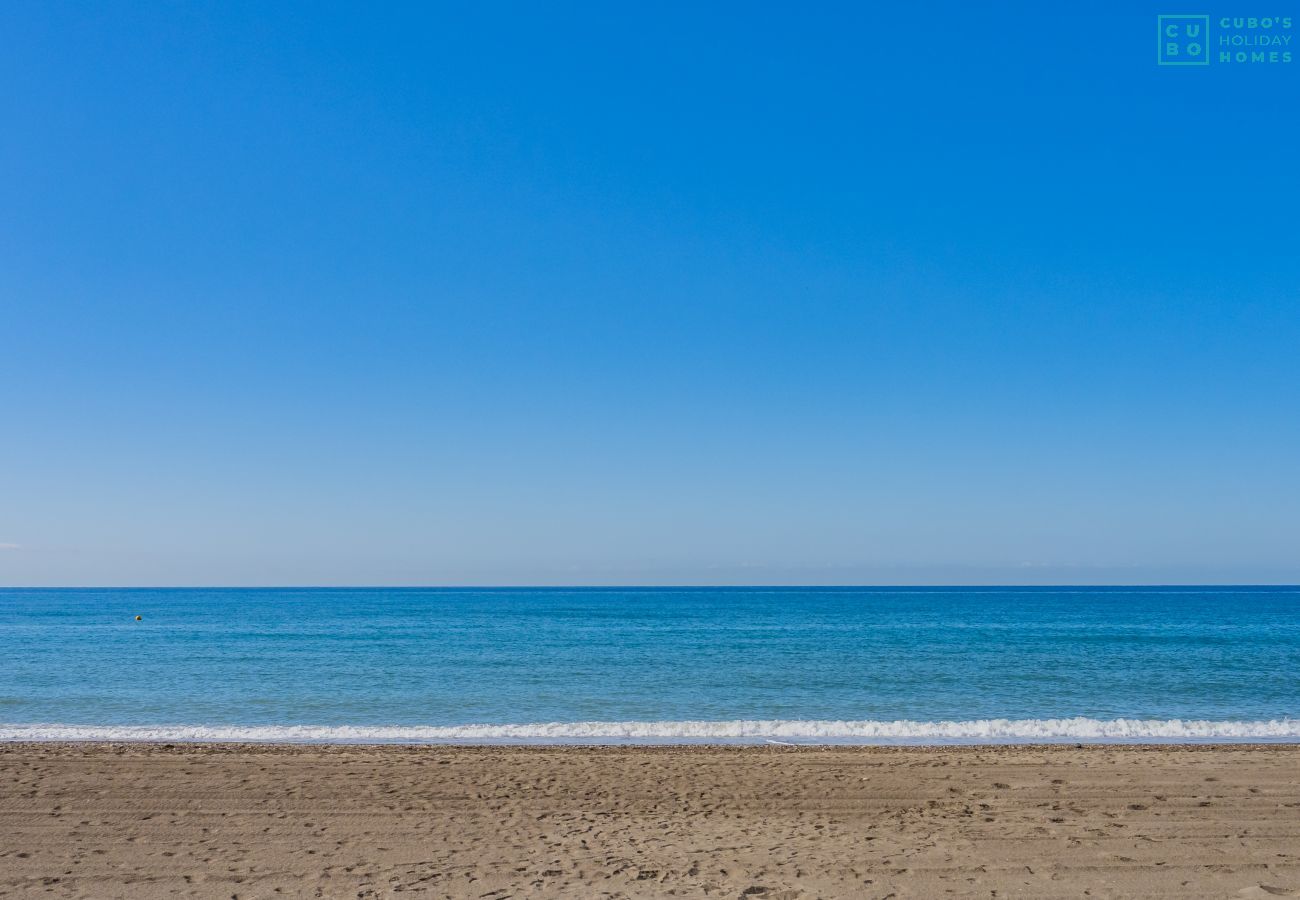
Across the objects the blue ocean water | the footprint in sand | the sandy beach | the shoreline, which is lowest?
the blue ocean water

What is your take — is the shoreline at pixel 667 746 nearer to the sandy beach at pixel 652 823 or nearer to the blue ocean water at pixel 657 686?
the sandy beach at pixel 652 823

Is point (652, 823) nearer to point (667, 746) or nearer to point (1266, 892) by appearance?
point (667, 746)

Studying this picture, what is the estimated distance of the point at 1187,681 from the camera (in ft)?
84.2

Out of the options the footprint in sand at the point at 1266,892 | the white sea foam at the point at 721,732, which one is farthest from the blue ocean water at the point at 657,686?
the footprint in sand at the point at 1266,892

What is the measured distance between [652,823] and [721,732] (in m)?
7.68

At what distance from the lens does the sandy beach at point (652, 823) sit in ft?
26.4

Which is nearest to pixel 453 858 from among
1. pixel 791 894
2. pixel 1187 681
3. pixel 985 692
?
pixel 791 894

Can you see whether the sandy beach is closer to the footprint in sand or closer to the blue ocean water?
the footprint in sand

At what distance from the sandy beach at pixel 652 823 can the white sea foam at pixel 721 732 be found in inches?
91.7

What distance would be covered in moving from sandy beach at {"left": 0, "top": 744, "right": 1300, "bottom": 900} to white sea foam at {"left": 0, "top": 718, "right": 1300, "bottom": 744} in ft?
7.65

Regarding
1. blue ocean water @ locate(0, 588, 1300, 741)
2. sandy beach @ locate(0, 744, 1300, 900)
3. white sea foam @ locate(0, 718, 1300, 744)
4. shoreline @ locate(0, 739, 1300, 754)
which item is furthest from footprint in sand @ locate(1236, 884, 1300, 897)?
blue ocean water @ locate(0, 588, 1300, 741)

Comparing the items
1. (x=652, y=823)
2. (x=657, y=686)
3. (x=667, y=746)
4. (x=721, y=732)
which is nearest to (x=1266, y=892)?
(x=652, y=823)

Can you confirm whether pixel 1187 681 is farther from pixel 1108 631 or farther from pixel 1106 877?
pixel 1108 631

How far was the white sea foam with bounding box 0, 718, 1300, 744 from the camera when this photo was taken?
16.8 meters
